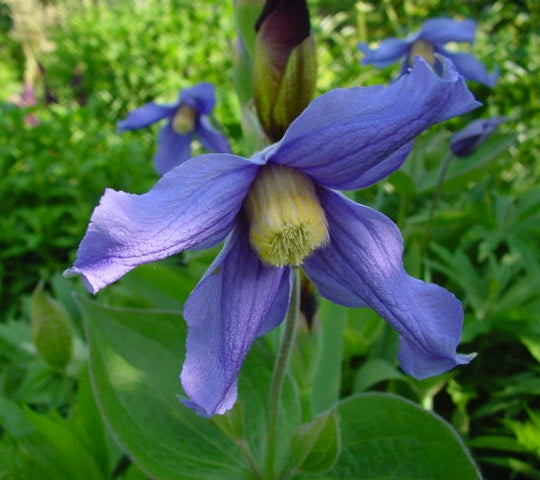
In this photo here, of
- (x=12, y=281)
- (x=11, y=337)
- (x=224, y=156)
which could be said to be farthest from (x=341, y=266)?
(x=12, y=281)

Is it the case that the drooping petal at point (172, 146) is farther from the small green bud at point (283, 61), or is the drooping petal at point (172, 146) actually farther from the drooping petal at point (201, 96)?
the small green bud at point (283, 61)

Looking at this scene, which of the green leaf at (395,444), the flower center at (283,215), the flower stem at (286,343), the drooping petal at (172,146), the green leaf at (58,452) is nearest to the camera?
the flower center at (283,215)

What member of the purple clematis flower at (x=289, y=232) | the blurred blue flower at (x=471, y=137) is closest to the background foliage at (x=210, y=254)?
the blurred blue flower at (x=471, y=137)

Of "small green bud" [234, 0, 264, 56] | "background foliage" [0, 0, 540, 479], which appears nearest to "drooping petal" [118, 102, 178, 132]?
"background foliage" [0, 0, 540, 479]

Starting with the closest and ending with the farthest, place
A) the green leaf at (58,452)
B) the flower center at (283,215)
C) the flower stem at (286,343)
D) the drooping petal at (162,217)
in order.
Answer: the drooping petal at (162,217) → the flower center at (283,215) → the flower stem at (286,343) → the green leaf at (58,452)

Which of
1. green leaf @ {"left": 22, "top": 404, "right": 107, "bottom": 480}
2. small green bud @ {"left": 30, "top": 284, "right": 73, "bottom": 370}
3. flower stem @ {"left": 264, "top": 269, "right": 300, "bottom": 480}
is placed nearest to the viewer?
flower stem @ {"left": 264, "top": 269, "right": 300, "bottom": 480}

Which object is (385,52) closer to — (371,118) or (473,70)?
(473,70)

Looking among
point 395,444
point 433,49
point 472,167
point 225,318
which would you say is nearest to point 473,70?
point 433,49

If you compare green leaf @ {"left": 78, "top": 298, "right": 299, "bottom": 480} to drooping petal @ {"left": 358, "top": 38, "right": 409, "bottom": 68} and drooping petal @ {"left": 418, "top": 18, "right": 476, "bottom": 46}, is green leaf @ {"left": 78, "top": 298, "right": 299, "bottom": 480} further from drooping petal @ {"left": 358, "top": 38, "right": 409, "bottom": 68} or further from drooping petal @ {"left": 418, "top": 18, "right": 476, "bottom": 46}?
drooping petal @ {"left": 418, "top": 18, "right": 476, "bottom": 46}
